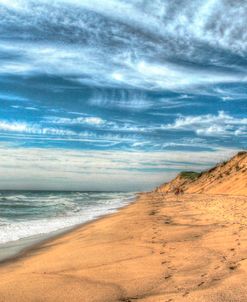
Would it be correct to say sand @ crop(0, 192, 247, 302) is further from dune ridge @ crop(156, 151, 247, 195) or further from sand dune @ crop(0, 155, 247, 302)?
dune ridge @ crop(156, 151, 247, 195)

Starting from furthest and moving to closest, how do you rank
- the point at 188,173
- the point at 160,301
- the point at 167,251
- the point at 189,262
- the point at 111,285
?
1. the point at 188,173
2. the point at 167,251
3. the point at 189,262
4. the point at 111,285
5. the point at 160,301

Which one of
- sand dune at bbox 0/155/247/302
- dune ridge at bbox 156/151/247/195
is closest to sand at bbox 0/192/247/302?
sand dune at bbox 0/155/247/302

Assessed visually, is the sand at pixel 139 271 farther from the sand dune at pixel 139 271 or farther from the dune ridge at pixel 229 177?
the dune ridge at pixel 229 177

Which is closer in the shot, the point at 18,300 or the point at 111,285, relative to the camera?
the point at 18,300

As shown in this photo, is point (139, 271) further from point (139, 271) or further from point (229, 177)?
point (229, 177)

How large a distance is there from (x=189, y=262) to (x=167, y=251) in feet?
4.60

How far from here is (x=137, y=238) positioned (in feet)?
38.3

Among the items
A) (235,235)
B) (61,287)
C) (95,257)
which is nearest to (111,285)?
(61,287)

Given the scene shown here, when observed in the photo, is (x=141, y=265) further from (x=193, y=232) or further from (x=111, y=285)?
(x=193, y=232)

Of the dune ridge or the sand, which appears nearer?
the sand

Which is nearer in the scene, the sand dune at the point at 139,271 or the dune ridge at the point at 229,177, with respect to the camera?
the sand dune at the point at 139,271

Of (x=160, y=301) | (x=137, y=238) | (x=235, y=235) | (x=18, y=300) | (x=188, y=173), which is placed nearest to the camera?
(x=160, y=301)

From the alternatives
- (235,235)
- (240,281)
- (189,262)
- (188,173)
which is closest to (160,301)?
(240,281)

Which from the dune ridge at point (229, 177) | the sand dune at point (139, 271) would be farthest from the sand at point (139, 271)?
the dune ridge at point (229, 177)
